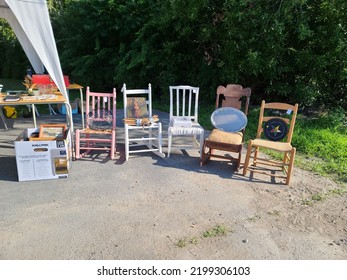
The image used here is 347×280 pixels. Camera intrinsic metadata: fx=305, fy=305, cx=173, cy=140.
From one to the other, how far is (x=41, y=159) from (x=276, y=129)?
308 centimetres

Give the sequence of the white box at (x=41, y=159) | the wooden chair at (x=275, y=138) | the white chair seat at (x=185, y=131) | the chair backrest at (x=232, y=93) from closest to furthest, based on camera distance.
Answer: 1. the white box at (x=41, y=159)
2. the wooden chair at (x=275, y=138)
3. the white chair seat at (x=185, y=131)
4. the chair backrest at (x=232, y=93)

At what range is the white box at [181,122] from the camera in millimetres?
4664

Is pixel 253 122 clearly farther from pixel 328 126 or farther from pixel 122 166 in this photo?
pixel 122 166

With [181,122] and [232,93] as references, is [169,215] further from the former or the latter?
[232,93]

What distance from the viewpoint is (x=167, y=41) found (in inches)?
336

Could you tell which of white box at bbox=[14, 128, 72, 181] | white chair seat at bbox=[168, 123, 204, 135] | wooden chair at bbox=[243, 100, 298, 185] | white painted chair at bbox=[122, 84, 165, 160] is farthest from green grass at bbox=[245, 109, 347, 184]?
white box at bbox=[14, 128, 72, 181]

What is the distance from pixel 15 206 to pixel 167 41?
647 centimetres

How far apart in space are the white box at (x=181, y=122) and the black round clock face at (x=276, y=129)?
1157mm

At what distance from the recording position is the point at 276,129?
4.12m

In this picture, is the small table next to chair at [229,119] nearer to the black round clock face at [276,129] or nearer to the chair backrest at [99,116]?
the black round clock face at [276,129]

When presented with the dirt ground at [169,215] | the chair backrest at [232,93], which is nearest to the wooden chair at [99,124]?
the dirt ground at [169,215]

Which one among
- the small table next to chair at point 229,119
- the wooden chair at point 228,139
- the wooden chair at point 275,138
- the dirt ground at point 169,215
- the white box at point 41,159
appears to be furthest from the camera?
the small table next to chair at point 229,119

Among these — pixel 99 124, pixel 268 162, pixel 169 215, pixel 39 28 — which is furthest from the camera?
pixel 99 124

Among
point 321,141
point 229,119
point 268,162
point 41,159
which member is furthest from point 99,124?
point 321,141
